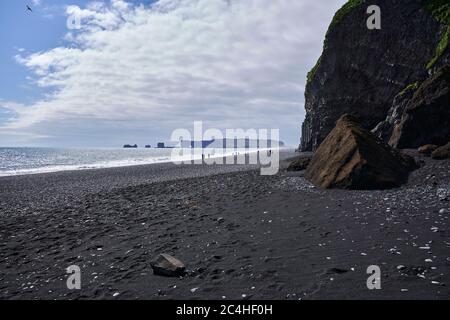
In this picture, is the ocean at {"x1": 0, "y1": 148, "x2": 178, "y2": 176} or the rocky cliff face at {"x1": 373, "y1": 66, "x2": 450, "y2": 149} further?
the ocean at {"x1": 0, "y1": 148, "x2": 178, "y2": 176}

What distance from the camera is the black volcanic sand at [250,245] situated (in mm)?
6609

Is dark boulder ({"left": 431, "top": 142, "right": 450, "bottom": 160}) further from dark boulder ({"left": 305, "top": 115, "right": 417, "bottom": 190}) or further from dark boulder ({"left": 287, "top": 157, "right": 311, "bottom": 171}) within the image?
dark boulder ({"left": 287, "top": 157, "right": 311, "bottom": 171})

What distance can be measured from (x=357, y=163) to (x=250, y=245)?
7925 millimetres

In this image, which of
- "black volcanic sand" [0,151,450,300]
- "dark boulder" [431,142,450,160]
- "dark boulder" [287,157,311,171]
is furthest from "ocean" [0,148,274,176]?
"dark boulder" [431,142,450,160]

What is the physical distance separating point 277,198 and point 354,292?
28.0 feet

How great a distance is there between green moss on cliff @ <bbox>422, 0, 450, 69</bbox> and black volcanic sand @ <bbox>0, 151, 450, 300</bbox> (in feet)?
60.6

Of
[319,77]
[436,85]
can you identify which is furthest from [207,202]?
[319,77]

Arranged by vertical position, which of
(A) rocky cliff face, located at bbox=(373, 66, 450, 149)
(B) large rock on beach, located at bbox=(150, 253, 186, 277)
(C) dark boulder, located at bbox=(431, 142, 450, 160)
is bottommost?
(B) large rock on beach, located at bbox=(150, 253, 186, 277)

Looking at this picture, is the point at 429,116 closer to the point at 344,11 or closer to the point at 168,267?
the point at 168,267

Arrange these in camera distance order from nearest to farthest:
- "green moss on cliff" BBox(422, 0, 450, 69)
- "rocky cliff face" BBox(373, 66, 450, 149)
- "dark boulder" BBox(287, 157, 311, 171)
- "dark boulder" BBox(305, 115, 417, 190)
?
"dark boulder" BBox(305, 115, 417, 190) < "rocky cliff face" BBox(373, 66, 450, 149) < "dark boulder" BBox(287, 157, 311, 171) < "green moss on cliff" BBox(422, 0, 450, 69)

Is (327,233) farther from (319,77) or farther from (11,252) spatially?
(319,77)

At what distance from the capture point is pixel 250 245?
903 centimetres

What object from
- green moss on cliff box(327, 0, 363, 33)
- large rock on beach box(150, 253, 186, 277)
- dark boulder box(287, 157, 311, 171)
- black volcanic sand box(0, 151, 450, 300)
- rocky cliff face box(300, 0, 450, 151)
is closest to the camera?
black volcanic sand box(0, 151, 450, 300)

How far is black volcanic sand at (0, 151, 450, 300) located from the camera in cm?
661
